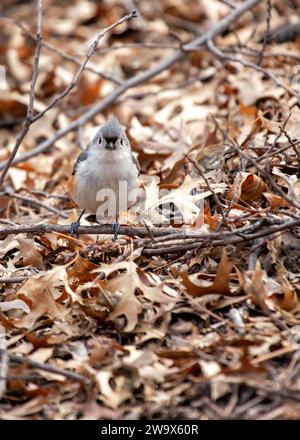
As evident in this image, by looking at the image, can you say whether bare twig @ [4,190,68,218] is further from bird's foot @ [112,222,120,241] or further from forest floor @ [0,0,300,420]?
bird's foot @ [112,222,120,241]

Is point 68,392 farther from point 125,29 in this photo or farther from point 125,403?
point 125,29

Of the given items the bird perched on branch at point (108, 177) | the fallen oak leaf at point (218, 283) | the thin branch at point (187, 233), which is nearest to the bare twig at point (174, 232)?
the thin branch at point (187, 233)

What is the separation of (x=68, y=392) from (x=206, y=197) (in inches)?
71.4

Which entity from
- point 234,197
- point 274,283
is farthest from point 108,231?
point 274,283

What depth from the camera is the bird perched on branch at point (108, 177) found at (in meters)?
4.43

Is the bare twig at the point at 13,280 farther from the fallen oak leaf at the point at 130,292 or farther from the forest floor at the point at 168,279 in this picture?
the fallen oak leaf at the point at 130,292

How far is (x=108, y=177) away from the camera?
4.44m

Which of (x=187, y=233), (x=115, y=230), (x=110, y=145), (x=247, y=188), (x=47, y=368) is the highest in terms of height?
(x=110, y=145)

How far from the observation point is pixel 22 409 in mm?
3018

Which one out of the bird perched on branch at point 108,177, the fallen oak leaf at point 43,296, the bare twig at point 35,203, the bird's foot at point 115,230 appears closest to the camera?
the fallen oak leaf at point 43,296

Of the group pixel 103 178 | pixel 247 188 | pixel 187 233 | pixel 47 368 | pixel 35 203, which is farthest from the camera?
pixel 35 203

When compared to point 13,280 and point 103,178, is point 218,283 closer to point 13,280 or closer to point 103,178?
point 13,280

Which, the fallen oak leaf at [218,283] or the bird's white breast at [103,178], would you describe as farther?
the bird's white breast at [103,178]

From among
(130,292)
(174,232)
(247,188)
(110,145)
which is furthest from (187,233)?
(110,145)
